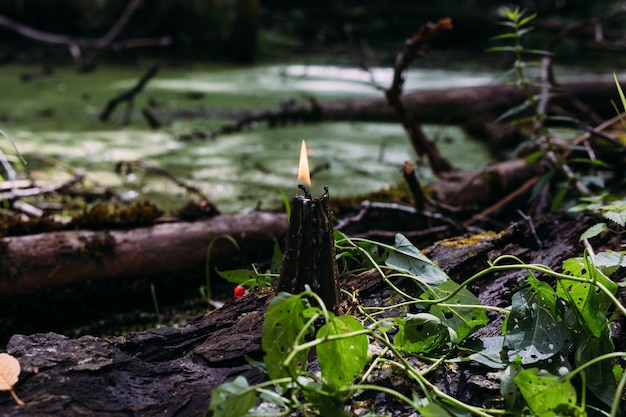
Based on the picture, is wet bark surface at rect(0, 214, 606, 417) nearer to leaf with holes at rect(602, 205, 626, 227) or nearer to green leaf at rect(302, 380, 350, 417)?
green leaf at rect(302, 380, 350, 417)

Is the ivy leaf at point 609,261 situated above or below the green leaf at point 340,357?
above

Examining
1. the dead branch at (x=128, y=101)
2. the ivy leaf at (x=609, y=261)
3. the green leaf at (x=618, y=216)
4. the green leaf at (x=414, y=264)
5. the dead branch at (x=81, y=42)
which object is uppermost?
the dead branch at (x=81, y=42)

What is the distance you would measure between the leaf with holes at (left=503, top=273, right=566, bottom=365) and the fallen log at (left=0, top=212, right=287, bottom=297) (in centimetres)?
73

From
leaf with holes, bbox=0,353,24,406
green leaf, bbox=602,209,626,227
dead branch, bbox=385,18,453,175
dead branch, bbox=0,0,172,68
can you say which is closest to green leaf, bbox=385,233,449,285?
green leaf, bbox=602,209,626,227

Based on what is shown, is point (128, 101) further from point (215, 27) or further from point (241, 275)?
point (215, 27)

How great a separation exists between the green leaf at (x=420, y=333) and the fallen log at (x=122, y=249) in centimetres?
66

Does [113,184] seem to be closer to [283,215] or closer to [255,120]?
[283,215]

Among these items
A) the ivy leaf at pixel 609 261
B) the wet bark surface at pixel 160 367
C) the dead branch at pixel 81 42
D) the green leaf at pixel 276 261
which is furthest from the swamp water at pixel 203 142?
the ivy leaf at pixel 609 261

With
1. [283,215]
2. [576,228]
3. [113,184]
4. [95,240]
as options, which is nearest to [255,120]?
[113,184]

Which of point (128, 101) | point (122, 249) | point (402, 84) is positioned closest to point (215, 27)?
point (128, 101)

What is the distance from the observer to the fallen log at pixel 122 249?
1.33 metres

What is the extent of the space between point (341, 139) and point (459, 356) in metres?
2.07

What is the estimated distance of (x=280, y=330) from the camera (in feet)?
2.06

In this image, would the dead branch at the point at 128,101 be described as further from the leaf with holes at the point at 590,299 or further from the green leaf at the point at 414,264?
the leaf with holes at the point at 590,299
